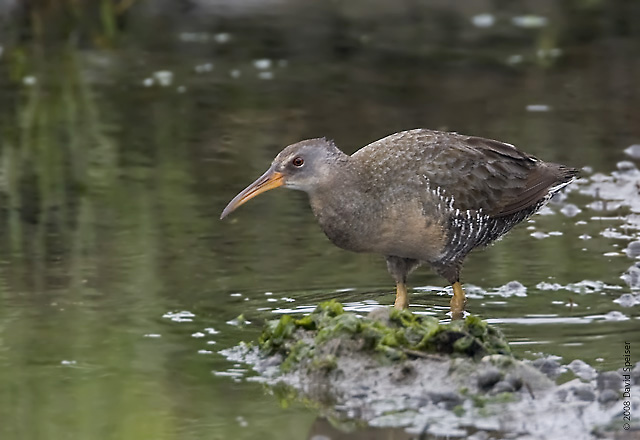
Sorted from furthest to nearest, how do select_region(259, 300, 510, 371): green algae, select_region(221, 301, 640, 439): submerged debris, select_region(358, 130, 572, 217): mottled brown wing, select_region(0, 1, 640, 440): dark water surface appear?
select_region(358, 130, 572, 217): mottled brown wing < select_region(0, 1, 640, 440): dark water surface < select_region(259, 300, 510, 371): green algae < select_region(221, 301, 640, 439): submerged debris

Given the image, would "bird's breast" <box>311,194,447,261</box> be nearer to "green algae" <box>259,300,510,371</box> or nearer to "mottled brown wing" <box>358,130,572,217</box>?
"mottled brown wing" <box>358,130,572,217</box>

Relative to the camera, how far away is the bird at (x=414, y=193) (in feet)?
22.5

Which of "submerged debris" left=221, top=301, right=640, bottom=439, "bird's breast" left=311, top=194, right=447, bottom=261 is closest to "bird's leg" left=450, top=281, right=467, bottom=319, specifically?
"bird's breast" left=311, top=194, right=447, bottom=261

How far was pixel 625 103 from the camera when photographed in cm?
1220

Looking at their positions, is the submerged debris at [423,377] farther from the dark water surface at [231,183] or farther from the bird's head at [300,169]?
the bird's head at [300,169]

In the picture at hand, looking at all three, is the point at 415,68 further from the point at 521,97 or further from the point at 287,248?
the point at 287,248

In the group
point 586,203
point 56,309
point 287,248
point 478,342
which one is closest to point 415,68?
point 586,203

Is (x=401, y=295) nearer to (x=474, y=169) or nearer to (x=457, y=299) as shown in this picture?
(x=457, y=299)

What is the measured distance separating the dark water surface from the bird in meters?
0.37

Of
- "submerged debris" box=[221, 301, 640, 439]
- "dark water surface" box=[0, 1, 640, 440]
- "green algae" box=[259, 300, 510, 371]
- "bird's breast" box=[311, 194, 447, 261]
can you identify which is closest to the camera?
"submerged debris" box=[221, 301, 640, 439]

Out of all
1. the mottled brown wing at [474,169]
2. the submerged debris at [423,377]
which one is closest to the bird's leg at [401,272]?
the mottled brown wing at [474,169]

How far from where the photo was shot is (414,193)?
6988 millimetres

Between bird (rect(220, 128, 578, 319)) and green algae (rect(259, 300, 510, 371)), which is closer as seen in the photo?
green algae (rect(259, 300, 510, 371))

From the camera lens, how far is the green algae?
5.85 m
